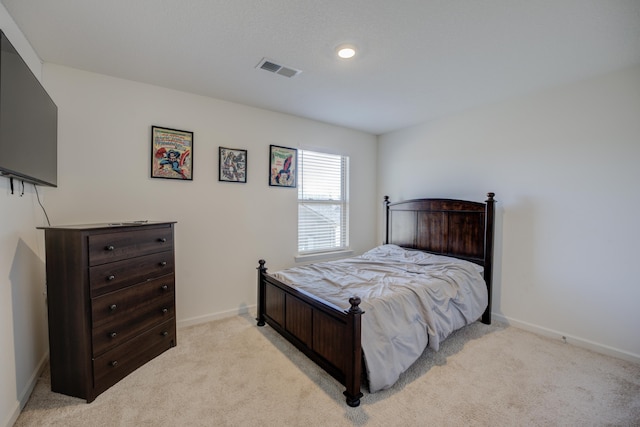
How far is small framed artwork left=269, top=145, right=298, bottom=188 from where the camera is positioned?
3463mm

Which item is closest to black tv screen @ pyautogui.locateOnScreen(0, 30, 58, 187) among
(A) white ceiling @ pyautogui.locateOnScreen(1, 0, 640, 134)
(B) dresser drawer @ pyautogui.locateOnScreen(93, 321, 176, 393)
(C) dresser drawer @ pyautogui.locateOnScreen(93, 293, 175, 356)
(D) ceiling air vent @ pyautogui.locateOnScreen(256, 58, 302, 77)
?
(A) white ceiling @ pyautogui.locateOnScreen(1, 0, 640, 134)

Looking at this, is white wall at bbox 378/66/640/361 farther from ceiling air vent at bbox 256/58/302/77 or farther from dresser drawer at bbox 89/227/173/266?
dresser drawer at bbox 89/227/173/266

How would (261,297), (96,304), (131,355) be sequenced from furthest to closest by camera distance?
(261,297) < (131,355) < (96,304)

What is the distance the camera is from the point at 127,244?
2.08 m

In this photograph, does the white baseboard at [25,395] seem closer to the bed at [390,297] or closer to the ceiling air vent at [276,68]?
the bed at [390,297]

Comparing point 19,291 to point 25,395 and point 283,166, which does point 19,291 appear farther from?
point 283,166

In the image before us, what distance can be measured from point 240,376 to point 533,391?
2085 mm

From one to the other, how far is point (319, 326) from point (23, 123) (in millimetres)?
2236

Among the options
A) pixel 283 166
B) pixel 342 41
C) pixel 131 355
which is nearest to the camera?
pixel 342 41

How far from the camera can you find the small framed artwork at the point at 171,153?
A: 8.99ft

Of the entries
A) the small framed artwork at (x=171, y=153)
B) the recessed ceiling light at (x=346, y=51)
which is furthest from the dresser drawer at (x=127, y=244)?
the recessed ceiling light at (x=346, y=51)

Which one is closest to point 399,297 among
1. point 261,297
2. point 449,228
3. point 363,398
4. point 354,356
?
point 354,356

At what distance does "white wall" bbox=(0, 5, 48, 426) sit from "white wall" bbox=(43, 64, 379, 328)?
0.35 m

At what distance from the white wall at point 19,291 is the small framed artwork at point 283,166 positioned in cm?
211
